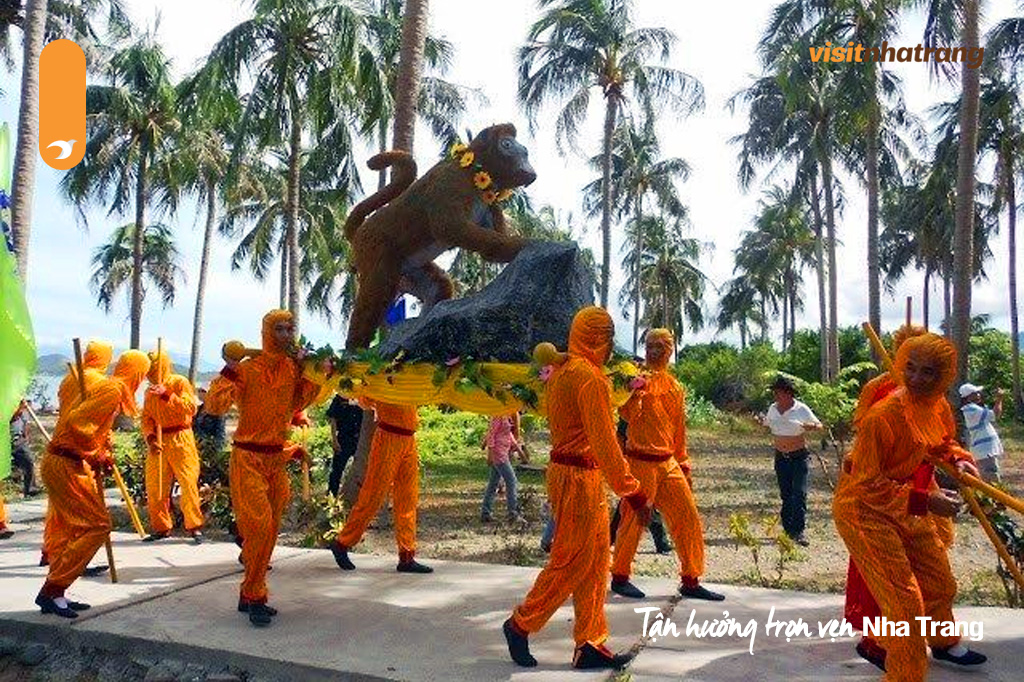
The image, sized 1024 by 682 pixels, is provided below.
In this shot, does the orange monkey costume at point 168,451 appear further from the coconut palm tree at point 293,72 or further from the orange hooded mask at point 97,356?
the coconut palm tree at point 293,72

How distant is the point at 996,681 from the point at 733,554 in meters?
3.89

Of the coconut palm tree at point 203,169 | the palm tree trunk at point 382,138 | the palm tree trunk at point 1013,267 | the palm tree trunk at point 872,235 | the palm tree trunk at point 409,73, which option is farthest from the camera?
the palm tree trunk at point 1013,267

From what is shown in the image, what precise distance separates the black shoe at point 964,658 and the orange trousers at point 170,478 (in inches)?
228

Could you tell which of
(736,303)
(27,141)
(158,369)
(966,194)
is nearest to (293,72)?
(27,141)

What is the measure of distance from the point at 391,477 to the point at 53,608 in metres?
2.22

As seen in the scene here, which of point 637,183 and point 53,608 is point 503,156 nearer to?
point 53,608

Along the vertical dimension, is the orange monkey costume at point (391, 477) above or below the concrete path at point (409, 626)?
above

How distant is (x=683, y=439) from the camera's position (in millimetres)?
6055

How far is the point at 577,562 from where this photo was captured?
4211mm

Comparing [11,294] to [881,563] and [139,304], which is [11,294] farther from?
[139,304]

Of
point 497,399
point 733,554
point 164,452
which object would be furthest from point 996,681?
point 164,452

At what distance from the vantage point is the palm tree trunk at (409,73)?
351 inches

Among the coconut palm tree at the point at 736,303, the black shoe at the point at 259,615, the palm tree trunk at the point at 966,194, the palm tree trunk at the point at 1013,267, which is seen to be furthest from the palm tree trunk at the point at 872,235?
the coconut palm tree at the point at 736,303

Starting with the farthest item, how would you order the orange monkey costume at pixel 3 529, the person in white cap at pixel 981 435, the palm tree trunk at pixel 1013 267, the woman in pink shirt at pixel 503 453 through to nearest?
the palm tree trunk at pixel 1013 267, the woman in pink shirt at pixel 503 453, the orange monkey costume at pixel 3 529, the person in white cap at pixel 981 435
